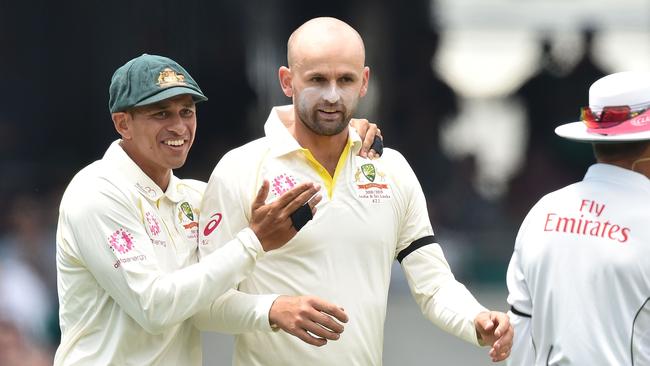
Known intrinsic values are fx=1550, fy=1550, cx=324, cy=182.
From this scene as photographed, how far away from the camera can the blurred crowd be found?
810 centimetres

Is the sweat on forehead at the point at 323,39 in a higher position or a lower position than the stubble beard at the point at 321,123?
higher

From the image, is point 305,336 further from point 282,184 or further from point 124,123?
point 124,123

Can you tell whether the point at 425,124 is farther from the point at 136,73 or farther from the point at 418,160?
the point at 136,73

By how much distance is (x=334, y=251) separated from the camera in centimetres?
441

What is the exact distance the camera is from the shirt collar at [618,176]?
156 inches

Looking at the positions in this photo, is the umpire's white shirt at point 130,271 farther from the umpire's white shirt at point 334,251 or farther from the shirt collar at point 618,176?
the shirt collar at point 618,176

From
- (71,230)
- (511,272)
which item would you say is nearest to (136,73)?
(71,230)

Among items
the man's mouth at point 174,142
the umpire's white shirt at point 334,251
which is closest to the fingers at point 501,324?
the umpire's white shirt at point 334,251

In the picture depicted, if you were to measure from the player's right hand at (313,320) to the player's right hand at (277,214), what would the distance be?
18 cm

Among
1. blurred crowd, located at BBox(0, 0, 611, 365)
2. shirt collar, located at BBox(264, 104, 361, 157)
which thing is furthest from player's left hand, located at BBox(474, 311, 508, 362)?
blurred crowd, located at BBox(0, 0, 611, 365)

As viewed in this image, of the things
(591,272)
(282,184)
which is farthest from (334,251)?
(591,272)

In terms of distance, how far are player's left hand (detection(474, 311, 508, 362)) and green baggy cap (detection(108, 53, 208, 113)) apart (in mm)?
1000

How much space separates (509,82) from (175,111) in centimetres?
425

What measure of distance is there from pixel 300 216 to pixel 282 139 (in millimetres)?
378
